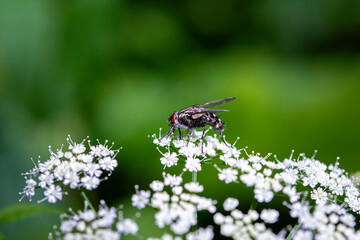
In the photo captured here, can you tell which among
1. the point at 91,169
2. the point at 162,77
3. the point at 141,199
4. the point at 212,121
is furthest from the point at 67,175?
the point at 162,77

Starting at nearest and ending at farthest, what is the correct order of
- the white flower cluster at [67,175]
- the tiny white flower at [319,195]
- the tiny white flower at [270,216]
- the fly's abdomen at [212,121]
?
the tiny white flower at [270,216] < the white flower cluster at [67,175] < the tiny white flower at [319,195] < the fly's abdomen at [212,121]

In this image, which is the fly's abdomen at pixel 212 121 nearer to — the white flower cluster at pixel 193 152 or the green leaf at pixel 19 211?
the white flower cluster at pixel 193 152

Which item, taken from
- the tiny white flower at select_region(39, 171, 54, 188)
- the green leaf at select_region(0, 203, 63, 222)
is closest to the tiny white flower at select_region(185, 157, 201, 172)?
the tiny white flower at select_region(39, 171, 54, 188)

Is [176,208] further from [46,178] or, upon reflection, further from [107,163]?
[46,178]

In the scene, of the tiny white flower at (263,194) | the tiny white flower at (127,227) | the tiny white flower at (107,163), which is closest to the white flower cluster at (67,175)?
the tiny white flower at (107,163)

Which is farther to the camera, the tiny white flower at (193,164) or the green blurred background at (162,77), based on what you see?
the green blurred background at (162,77)

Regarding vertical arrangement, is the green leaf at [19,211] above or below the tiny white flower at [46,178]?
below

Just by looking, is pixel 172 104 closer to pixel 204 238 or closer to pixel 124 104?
pixel 124 104
